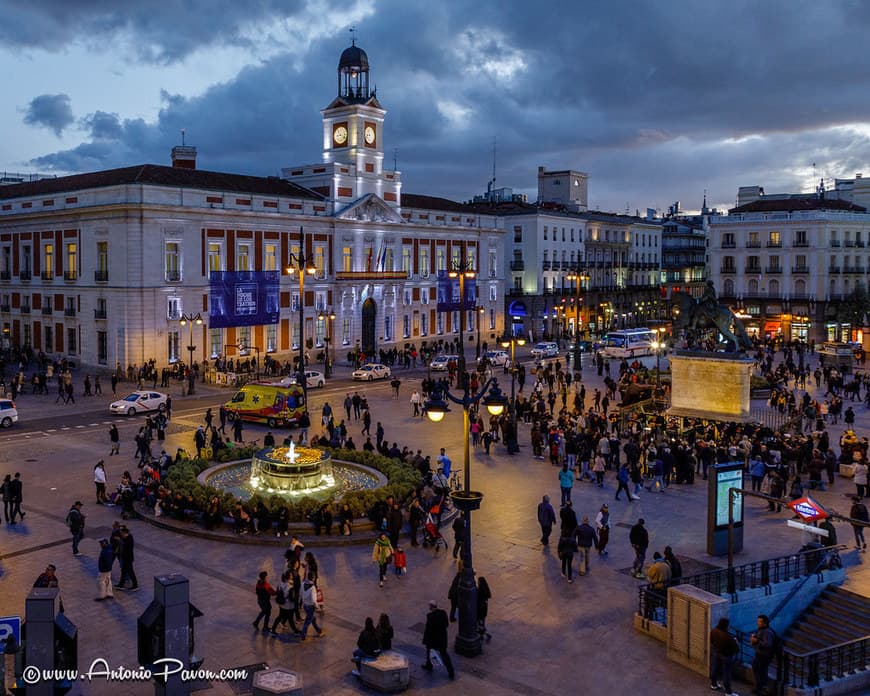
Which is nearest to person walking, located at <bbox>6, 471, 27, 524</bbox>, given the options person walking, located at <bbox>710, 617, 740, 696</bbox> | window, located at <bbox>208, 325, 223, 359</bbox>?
person walking, located at <bbox>710, 617, 740, 696</bbox>

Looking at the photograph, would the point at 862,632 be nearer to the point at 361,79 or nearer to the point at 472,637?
the point at 472,637

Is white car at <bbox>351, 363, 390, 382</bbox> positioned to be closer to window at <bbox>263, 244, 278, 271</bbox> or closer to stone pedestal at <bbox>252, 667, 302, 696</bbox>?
window at <bbox>263, 244, 278, 271</bbox>

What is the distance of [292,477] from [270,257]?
120 feet

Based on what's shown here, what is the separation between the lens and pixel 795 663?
15.3 m

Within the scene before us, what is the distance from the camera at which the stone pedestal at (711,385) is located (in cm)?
3559

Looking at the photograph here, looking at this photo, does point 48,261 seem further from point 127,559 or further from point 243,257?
point 127,559

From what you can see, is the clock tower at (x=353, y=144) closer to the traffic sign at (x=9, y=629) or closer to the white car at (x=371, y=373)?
the white car at (x=371, y=373)

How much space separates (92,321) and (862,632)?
4634 centimetres

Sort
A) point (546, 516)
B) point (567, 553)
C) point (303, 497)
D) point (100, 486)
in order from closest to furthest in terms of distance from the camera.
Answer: point (567, 553) < point (546, 516) < point (303, 497) < point (100, 486)

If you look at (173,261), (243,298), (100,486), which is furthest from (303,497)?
(243,298)

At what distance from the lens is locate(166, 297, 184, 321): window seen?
51812 mm

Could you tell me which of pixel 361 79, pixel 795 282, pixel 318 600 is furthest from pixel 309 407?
pixel 795 282

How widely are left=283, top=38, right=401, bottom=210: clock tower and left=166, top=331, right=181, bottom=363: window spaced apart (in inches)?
678

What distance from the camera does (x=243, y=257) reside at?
5675 centimetres
